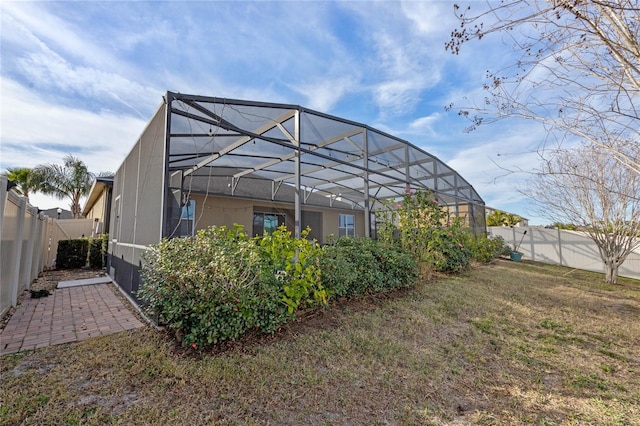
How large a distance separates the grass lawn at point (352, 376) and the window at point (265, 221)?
975 cm

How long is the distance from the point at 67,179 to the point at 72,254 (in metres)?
12.9

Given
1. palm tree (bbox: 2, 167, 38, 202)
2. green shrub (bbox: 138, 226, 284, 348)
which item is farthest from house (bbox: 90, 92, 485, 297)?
palm tree (bbox: 2, 167, 38, 202)

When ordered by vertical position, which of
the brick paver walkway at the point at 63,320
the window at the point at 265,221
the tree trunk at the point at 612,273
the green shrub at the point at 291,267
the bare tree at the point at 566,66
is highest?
the bare tree at the point at 566,66

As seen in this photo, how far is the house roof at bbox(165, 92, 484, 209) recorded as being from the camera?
551cm

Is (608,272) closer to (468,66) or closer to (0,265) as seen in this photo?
(468,66)

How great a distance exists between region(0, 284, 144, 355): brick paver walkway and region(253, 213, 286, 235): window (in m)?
7.64

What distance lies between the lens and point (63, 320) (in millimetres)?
4398

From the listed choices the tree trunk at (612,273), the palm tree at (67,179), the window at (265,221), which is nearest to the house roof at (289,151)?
the window at (265,221)

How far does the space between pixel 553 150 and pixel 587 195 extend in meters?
7.23

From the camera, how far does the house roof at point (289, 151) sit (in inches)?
217

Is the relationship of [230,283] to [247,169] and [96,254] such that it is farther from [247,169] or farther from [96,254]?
[96,254]

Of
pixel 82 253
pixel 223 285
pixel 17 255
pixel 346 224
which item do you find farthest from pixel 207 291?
pixel 346 224

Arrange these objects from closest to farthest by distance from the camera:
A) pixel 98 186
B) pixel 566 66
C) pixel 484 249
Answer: pixel 566 66
pixel 484 249
pixel 98 186

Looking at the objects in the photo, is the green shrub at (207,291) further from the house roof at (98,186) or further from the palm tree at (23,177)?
the palm tree at (23,177)
